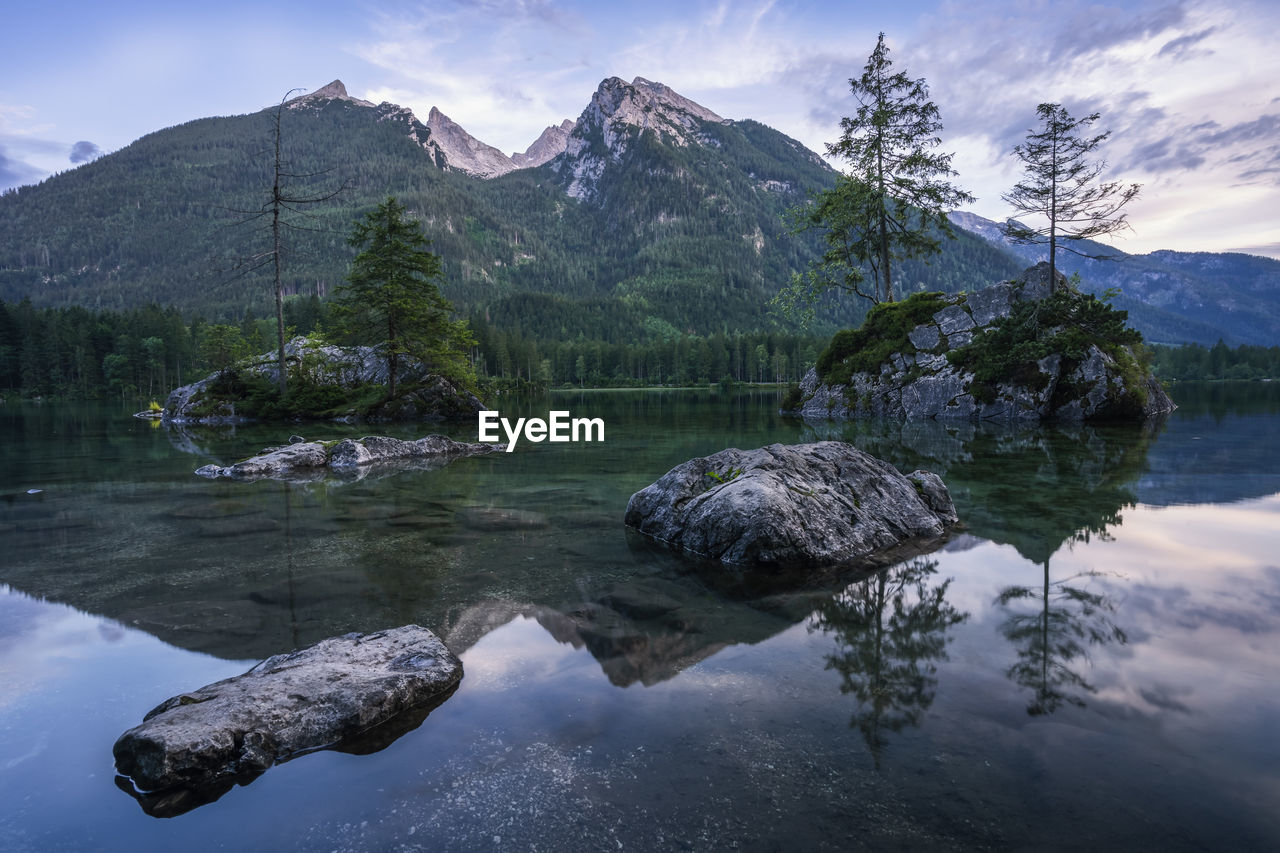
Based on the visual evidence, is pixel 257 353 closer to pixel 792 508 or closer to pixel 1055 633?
pixel 792 508

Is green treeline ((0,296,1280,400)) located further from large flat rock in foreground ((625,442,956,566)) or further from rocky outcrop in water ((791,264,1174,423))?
large flat rock in foreground ((625,442,956,566))

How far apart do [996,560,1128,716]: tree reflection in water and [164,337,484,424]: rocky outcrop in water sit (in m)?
35.7

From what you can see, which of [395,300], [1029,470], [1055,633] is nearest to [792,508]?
[1055,633]

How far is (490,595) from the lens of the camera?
297 inches

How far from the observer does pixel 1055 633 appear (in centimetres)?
620

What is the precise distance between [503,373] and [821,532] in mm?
127869

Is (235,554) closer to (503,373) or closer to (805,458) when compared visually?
(805,458)

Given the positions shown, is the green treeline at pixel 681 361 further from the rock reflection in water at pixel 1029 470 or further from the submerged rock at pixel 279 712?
the submerged rock at pixel 279 712

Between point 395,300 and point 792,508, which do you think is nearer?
point 792,508

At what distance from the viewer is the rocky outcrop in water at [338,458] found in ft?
55.3

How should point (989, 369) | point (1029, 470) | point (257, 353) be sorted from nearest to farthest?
point (1029, 470) < point (989, 369) < point (257, 353)

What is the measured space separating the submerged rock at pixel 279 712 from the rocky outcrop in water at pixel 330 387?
112 ft

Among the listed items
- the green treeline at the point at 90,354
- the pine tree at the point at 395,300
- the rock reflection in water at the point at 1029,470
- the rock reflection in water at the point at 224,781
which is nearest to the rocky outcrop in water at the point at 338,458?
the rock reflection in water at the point at 224,781

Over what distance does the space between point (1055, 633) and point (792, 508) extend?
3566 mm
